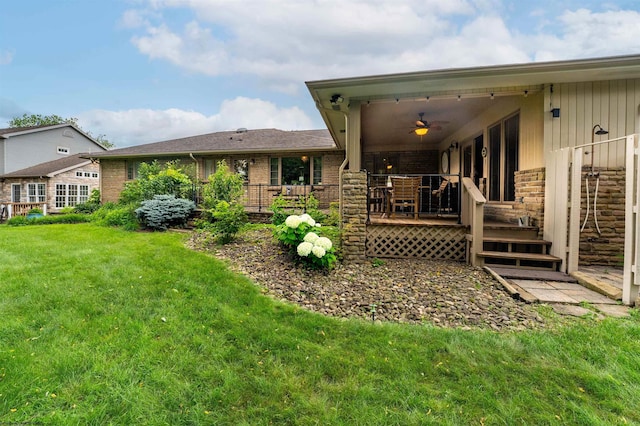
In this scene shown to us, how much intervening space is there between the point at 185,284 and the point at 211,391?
2024mm

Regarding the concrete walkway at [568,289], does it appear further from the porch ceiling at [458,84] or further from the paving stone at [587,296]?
the porch ceiling at [458,84]

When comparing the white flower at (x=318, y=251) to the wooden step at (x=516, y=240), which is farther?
the wooden step at (x=516, y=240)

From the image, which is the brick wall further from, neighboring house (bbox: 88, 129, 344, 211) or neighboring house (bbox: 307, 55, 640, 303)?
neighboring house (bbox: 307, 55, 640, 303)

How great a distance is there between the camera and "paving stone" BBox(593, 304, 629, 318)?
2.98 metres

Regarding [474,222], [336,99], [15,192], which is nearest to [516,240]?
[474,222]

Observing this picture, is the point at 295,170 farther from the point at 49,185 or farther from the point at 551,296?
the point at 49,185

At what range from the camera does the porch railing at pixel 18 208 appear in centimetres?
1446

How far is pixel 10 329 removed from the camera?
8.05ft

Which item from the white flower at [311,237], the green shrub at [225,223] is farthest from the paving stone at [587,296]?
the green shrub at [225,223]

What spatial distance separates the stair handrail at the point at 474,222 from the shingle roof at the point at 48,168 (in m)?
18.3

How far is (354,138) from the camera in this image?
5.17 m

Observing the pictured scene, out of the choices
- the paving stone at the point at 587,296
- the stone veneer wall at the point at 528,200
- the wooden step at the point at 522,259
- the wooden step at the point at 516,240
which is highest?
the stone veneer wall at the point at 528,200

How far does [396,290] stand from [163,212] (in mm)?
7095

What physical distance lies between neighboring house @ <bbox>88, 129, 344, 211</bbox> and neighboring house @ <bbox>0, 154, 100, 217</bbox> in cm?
452
